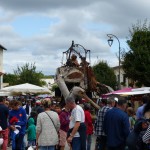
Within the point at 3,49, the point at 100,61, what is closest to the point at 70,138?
the point at 100,61

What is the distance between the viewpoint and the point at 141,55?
44.9 meters

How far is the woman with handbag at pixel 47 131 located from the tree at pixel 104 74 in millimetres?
54433

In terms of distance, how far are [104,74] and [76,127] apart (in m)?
60.9

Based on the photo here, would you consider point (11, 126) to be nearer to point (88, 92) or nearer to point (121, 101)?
point (121, 101)

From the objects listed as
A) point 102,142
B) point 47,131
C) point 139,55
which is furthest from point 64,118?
point 139,55

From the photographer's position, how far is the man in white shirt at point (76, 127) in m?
11.2

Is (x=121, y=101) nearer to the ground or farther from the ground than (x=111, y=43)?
nearer to the ground

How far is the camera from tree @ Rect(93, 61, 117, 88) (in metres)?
66.9

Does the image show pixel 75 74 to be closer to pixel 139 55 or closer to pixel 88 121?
pixel 88 121

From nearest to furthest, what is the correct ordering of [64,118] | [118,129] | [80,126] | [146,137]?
1. [146,137]
2. [118,129]
3. [80,126]
4. [64,118]

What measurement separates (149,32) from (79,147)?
114 ft

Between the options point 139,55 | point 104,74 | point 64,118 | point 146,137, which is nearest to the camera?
point 146,137

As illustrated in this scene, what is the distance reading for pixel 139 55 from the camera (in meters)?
44.7

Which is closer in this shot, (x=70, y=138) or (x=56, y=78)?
(x=70, y=138)
